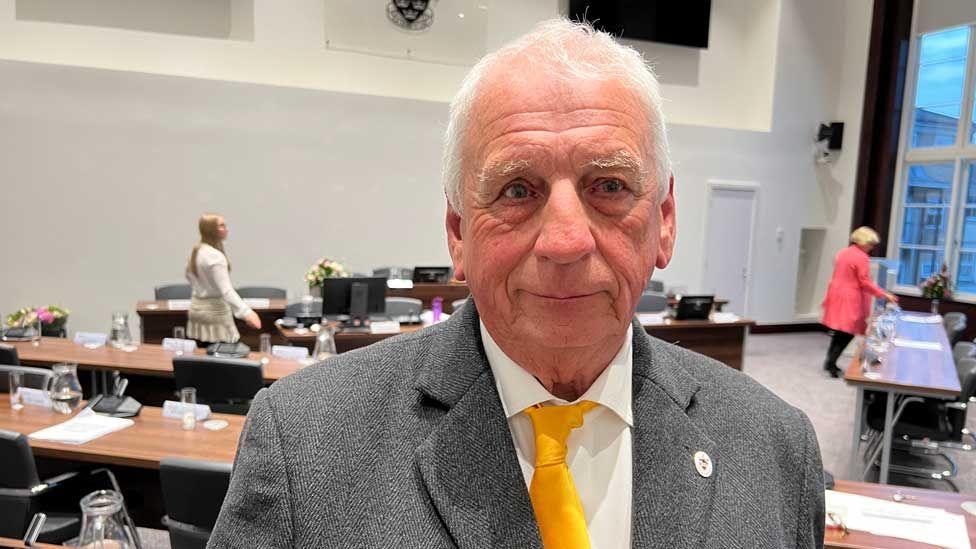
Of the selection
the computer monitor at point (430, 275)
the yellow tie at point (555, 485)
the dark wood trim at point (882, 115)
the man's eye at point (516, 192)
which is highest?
the dark wood trim at point (882, 115)

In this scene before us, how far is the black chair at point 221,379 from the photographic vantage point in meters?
3.58

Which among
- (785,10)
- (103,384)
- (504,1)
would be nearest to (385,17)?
(504,1)

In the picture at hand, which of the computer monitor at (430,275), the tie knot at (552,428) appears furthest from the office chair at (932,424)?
the computer monitor at (430,275)

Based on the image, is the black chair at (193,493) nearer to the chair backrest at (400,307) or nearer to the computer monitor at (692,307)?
the chair backrest at (400,307)

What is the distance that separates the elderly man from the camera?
0.83 metres

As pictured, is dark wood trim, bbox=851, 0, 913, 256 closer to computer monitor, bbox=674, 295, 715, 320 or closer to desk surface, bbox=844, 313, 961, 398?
desk surface, bbox=844, 313, 961, 398

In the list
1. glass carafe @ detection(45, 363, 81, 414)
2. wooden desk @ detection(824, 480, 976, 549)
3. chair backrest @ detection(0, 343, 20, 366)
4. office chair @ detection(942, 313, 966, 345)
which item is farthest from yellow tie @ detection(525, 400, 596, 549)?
office chair @ detection(942, 313, 966, 345)

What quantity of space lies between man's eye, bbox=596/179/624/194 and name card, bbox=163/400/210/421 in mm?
2804

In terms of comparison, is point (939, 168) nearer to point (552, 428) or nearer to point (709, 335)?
point (709, 335)

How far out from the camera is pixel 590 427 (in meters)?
0.97

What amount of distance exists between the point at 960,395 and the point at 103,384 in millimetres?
5784

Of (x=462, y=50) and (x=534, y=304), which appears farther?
(x=462, y=50)

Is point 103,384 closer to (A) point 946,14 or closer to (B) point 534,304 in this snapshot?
(B) point 534,304

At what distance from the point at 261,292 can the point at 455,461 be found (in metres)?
6.65
